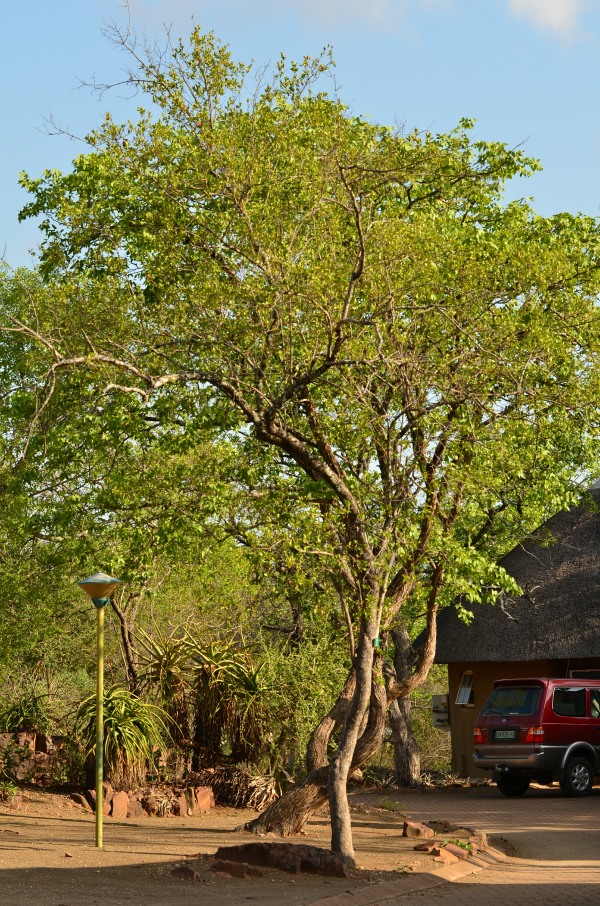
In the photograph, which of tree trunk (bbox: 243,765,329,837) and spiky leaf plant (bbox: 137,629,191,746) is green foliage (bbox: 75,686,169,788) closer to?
spiky leaf plant (bbox: 137,629,191,746)

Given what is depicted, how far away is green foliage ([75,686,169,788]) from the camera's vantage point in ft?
56.6

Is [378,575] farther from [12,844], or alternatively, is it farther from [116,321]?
[12,844]

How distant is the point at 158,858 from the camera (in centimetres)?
1239

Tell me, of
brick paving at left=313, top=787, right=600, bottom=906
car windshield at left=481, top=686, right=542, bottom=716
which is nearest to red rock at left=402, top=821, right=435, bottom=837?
brick paving at left=313, top=787, right=600, bottom=906

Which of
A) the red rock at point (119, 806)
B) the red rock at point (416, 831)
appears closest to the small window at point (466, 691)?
the red rock at point (416, 831)

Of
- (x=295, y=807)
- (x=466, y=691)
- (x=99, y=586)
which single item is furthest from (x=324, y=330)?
(x=466, y=691)

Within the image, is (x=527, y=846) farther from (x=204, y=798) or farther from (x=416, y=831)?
(x=204, y=798)

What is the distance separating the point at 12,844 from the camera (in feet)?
42.9

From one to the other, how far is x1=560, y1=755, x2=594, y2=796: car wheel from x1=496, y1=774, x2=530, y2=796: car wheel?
851 millimetres

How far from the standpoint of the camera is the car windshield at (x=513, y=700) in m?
20.5

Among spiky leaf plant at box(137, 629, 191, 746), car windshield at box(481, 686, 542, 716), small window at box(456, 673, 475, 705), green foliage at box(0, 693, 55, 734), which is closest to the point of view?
spiky leaf plant at box(137, 629, 191, 746)

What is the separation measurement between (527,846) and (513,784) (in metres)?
7.30

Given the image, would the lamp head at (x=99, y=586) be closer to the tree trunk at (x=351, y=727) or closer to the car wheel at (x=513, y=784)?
the tree trunk at (x=351, y=727)

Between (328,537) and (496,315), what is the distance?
4976mm
